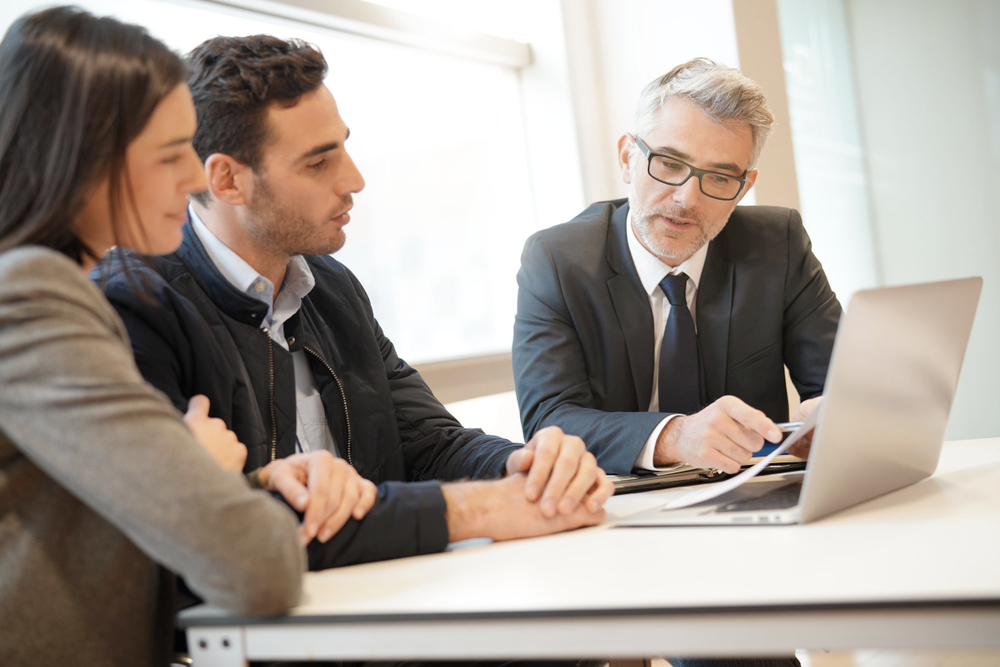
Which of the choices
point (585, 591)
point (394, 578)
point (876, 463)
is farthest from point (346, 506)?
point (876, 463)

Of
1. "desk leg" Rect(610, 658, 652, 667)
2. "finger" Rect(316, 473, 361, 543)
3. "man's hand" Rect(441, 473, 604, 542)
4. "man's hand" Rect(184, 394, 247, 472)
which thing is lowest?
"desk leg" Rect(610, 658, 652, 667)

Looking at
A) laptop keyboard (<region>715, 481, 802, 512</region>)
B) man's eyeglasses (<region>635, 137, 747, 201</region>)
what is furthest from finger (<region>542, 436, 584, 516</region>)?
man's eyeglasses (<region>635, 137, 747, 201</region>)

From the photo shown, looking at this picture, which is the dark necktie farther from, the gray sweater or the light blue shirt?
the gray sweater

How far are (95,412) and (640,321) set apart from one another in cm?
132

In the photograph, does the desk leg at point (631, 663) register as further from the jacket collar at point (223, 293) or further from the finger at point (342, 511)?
the jacket collar at point (223, 293)

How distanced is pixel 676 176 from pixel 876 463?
107 centimetres

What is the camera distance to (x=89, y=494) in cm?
78

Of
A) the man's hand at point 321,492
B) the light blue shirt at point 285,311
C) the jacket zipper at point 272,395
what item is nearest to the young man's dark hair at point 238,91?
the light blue shirt at point 285,311

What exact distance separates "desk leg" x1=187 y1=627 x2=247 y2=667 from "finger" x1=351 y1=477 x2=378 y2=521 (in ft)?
0.72

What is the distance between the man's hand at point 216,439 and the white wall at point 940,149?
12.0 feet

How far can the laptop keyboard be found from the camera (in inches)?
40.8

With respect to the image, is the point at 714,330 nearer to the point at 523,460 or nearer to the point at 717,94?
the point at 717,94

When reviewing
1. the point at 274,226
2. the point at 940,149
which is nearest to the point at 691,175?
the point at 274,226

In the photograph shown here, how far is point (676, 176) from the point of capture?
6.48ft
